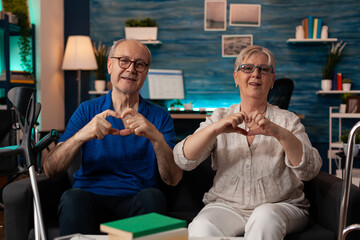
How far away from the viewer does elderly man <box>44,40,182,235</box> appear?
5.50 ft

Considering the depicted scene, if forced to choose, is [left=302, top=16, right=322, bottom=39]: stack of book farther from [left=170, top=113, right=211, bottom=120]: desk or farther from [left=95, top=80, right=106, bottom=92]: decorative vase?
[left=95, top=80, right=106, bottom=92]: decorative vase

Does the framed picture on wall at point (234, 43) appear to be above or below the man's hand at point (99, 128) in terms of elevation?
above

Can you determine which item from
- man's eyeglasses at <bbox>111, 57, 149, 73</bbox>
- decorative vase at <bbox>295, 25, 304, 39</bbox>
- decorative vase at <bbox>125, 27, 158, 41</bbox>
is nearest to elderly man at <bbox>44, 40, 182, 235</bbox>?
man's eyeglasses at <bbox>111, 57, 149, 73</bbox>

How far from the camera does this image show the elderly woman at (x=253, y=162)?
5.36ft

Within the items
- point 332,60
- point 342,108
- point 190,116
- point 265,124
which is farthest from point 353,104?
point 265,124

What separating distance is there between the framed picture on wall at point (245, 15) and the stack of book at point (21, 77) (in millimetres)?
2623

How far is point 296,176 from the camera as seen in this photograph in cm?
180

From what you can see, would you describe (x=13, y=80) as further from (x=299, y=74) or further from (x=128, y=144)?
(x=299, y=74)

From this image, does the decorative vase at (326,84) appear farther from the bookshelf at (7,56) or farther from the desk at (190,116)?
the bookshelf at (7,56)

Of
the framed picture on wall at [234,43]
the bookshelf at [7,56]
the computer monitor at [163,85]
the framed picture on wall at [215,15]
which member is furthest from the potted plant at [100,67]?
the framed picture on wall at [234,43]

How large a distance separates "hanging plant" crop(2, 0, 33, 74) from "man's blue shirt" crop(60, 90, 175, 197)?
10.6ft

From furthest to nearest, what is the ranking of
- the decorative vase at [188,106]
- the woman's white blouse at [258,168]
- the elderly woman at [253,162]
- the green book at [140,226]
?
the decorative vase at [188,106]
the woman's white blouse at [258,168]
the elderly woman at [253,162]
the green book at [140,226]

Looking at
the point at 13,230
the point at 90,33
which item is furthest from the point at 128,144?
the point at 90,33

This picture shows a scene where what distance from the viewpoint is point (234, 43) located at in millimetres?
5535
